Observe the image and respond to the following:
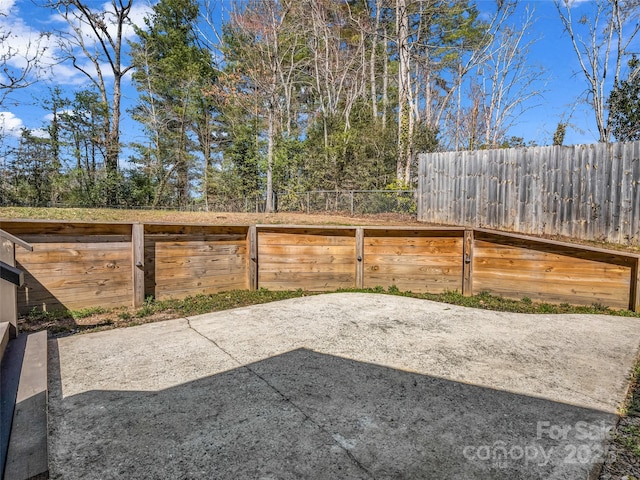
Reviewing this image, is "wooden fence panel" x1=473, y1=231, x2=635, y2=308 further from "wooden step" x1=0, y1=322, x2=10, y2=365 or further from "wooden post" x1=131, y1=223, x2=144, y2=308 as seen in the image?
"wooden step" x1=0, y1=322, x2=10, y2=365

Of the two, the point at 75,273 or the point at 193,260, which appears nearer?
the point at 75,273

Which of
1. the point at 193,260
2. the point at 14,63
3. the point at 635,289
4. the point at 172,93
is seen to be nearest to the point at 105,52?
the point at 172,93

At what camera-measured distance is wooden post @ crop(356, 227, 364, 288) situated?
5074mm

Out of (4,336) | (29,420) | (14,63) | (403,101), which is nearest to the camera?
(29,420)

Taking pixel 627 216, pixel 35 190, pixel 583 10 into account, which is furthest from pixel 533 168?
pixel 35 190

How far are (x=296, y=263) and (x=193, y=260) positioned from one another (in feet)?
4.73

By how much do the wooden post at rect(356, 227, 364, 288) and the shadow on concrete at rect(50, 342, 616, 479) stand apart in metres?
2.85

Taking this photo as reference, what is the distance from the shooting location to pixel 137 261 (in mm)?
4066

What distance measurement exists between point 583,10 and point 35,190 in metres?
18.2

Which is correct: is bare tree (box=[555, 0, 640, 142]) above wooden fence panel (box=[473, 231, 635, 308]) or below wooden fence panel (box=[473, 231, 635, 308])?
above

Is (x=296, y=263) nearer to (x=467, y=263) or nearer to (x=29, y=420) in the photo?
(x=467, y=263)

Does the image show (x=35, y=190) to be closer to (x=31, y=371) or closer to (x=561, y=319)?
(x=31, y=371)

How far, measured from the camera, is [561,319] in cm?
376

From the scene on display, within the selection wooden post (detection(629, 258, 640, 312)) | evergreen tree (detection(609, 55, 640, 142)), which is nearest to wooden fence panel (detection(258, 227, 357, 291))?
wooden post (detection(629, 258, 640, 312))
